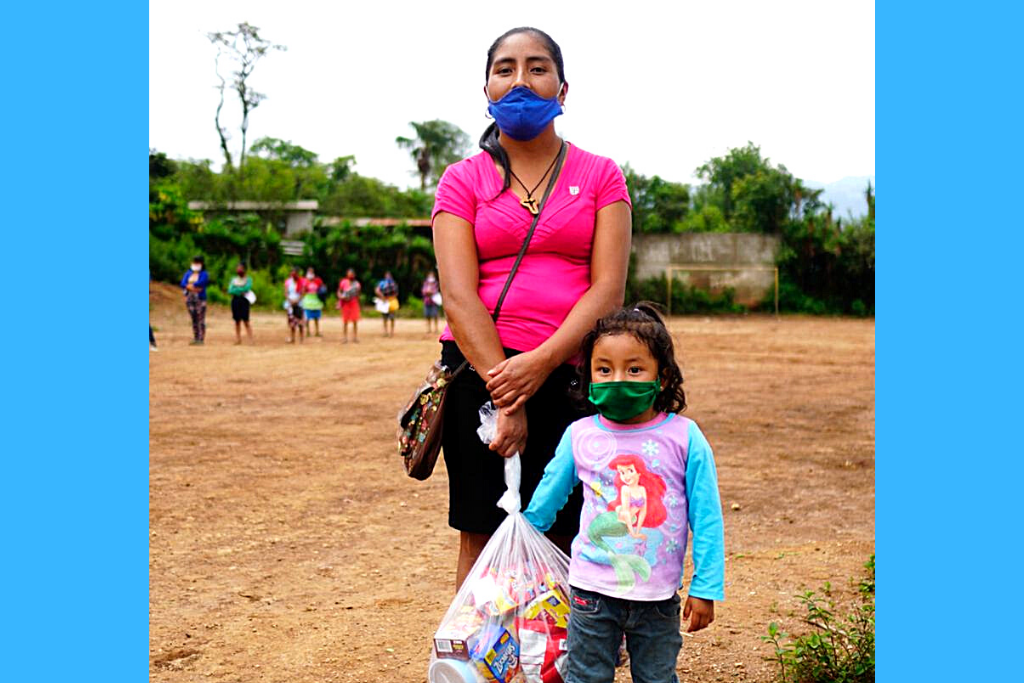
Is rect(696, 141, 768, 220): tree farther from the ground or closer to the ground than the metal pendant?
farther from the ground

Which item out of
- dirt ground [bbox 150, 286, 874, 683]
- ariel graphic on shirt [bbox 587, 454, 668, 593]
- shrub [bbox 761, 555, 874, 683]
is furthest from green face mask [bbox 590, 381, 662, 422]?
dirt ground [bbox 150, 286, 874, 683]

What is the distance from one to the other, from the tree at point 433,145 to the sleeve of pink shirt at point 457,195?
45.2m

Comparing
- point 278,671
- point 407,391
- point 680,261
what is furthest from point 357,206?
point 278,671

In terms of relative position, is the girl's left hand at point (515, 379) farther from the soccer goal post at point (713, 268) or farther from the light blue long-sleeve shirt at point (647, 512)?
the soccer goal post at point (713, 268)

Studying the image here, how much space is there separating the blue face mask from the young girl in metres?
0.57

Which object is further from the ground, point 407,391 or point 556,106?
point 556,106

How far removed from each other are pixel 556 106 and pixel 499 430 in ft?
2.81

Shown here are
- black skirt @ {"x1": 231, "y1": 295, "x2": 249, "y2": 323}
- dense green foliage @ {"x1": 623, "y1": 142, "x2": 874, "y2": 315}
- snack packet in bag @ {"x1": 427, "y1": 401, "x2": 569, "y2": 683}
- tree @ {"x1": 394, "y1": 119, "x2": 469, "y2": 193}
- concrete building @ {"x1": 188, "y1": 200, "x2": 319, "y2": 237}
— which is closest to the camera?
snack packet in bag @ {"x1": 427, "y1": 401, "x2": 569, "y2": 683}

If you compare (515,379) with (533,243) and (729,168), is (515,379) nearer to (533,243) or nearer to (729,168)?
(533,243)

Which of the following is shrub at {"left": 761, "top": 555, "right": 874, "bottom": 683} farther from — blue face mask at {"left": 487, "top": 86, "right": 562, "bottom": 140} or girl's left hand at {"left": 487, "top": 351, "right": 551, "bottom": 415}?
blue face mask at {"left": 487, "top": 86, "right": 562, "bottom": 140}

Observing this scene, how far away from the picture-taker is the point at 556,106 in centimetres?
278

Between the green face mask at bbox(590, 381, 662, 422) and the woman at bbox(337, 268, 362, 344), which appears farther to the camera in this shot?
the woman at bbox(337, 268, 362, 344)

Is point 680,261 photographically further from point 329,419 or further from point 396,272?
point 329,419

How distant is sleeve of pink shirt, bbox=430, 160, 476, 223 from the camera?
2750mm
